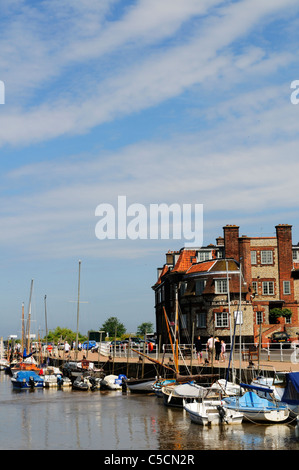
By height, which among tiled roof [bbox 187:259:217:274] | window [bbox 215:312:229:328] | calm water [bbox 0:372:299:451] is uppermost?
tiled roof [bbox 187:259:217:274]

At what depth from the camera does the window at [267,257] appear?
78.6 meters

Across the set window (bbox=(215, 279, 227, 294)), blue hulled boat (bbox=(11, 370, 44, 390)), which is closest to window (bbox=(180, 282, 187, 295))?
window (bbox=(215, 279, 227, 294))

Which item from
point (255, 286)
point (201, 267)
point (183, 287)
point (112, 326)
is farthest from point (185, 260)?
point (112, 326)

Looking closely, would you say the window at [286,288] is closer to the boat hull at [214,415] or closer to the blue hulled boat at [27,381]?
the blue hulled boat at [27,381]

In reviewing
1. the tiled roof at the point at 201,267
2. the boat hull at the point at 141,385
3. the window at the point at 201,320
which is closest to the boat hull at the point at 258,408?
the boat hull at the point at 141,385

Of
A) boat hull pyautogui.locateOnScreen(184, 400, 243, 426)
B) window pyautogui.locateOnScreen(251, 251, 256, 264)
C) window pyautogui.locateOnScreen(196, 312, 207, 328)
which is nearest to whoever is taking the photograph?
boat hull pyautogui.locateOnScreen(184, 400, 243, 426)

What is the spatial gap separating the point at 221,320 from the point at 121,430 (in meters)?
39.5

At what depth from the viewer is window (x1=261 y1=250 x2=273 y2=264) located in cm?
7856

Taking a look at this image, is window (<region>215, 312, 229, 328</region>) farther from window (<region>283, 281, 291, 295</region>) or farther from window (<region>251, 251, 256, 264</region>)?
window (<region>283, 281, 291, 295</region>)

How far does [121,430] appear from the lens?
104ft

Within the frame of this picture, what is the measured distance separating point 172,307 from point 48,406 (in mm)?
38744

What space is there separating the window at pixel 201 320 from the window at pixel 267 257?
1212 centimetres
